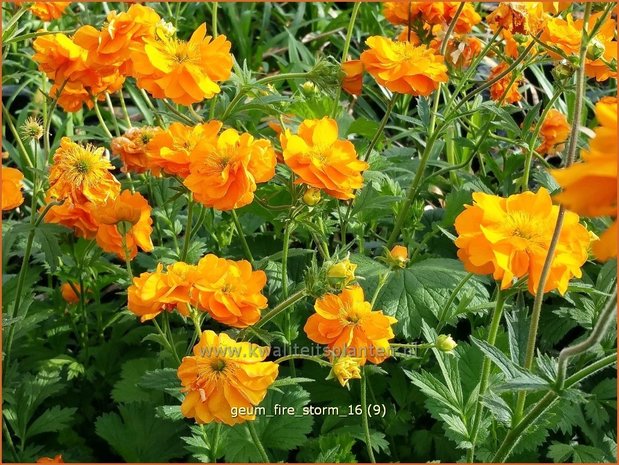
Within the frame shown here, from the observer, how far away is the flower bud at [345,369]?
1.16 m

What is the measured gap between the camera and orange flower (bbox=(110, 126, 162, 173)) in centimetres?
143

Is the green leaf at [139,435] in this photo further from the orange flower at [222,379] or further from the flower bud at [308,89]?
the flower bud at [308,89]

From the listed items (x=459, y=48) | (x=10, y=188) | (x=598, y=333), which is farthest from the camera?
(x=459, y=48)

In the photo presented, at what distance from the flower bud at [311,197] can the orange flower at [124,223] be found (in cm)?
27

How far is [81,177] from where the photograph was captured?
1361mm

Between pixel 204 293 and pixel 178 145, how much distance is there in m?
0.28

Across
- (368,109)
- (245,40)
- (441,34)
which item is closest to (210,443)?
(441,34)

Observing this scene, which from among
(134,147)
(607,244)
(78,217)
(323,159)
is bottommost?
(78,217)

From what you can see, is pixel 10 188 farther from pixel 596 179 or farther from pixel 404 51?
pixel 596 179

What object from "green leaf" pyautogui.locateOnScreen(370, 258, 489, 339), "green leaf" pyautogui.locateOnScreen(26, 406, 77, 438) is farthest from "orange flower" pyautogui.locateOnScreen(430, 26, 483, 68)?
"green leaf" pyautogui.locateOnScreen(26, 406, 77, 438)

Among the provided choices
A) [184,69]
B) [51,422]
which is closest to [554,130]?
[184,69]

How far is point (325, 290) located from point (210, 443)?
0.37 meters

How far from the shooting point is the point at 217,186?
1206 millimetres

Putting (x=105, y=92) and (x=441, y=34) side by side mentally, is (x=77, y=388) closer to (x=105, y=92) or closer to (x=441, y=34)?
(x=105, y=92)
